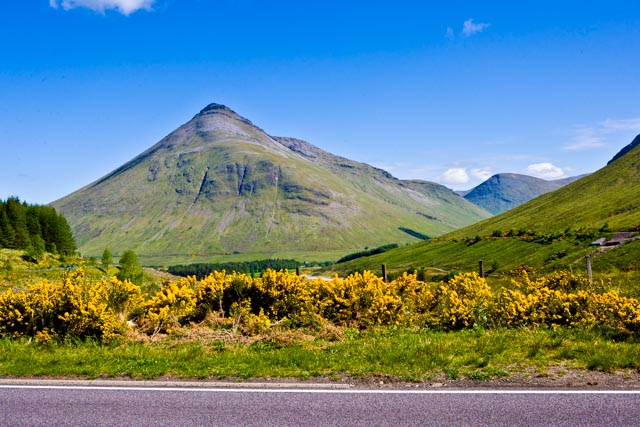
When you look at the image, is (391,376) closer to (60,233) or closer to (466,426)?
(466,426)

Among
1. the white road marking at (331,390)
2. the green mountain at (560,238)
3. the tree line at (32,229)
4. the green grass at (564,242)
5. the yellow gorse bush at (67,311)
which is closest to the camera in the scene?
the white road marking at (331,390)

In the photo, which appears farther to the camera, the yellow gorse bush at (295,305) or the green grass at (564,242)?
the green grass at (564,242)

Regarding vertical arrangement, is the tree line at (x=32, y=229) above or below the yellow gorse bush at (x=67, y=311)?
above

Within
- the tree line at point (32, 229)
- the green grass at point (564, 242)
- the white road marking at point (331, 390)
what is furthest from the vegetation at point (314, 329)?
the green grass at point (564, 242)

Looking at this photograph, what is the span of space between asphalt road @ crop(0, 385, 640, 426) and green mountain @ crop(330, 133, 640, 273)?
97384 mm

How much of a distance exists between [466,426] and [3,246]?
10094 cm

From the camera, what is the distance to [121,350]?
14.1m

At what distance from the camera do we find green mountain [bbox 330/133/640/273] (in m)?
121

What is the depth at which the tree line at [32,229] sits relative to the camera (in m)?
88.8

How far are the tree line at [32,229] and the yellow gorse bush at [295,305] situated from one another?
73.7 meters

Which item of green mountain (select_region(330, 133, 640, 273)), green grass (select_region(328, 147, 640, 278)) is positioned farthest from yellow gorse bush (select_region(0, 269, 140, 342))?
green grass (select_region(328, 147, 640, 278))

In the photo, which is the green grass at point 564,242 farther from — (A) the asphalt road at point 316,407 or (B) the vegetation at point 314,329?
(A) the asphalt road at point 316,407

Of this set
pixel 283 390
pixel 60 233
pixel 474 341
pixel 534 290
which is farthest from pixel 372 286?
pixel 60 233

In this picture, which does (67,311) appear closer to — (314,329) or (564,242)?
(314,329)
